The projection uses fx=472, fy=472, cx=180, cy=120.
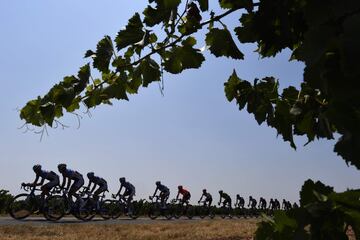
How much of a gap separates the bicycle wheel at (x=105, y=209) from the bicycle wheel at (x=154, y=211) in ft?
10.3

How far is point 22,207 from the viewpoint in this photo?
16.3 metres

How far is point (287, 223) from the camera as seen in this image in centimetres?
77

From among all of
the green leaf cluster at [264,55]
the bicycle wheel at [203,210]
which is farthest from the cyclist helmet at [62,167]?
the bicycle wheel at [203,210]

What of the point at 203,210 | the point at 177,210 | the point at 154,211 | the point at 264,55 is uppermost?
the point at 203,210

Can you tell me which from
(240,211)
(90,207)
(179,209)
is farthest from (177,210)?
(240,211)

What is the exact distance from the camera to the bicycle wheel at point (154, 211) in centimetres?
2407

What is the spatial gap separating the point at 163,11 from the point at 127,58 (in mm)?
386

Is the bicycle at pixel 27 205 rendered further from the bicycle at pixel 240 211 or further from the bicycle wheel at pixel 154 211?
the bicycle at pixel 240 211

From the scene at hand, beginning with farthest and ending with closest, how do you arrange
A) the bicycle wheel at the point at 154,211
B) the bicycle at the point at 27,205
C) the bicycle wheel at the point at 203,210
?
1. the bicycle wheel at the point at 203,210
2. the bicycle wheel at the point at 154,211
3. the bicycle at the point at 27,205

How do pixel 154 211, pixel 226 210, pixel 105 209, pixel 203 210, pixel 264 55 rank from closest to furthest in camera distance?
pixel 264 55 → pixel 105 209 → pixel 154 211 → pixel 203 210 → pixel 226 210

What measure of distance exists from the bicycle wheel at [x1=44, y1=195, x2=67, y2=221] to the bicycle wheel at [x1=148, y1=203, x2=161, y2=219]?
25.0 feet

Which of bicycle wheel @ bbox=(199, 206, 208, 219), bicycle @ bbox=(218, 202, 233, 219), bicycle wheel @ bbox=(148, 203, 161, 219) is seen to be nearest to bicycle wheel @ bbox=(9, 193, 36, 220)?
bicycle wheel @ bbox=(148, 203, 161, 219)

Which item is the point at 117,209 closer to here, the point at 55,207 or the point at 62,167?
the point at 55,207

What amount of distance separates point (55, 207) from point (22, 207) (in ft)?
3.65
